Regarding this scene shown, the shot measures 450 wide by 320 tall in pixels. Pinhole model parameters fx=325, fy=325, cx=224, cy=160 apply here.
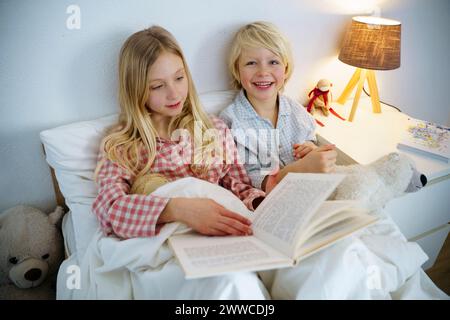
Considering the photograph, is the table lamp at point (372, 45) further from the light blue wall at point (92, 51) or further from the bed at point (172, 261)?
the bed at point (172, 261)

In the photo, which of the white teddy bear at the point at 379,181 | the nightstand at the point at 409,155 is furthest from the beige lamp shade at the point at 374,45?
the white teddy bear at the point at 379,181

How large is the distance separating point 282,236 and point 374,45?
2.86 feet

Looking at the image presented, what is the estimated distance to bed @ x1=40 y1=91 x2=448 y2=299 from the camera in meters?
0.66

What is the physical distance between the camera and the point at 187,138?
3.41 feet

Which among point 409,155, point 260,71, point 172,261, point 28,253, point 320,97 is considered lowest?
point 28,253

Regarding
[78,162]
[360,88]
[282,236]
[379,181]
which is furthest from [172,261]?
[360,88]

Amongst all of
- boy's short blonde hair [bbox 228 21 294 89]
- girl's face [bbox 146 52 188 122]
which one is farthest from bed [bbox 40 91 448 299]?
boy's short blonde hair [bbox 228 21 294 89]

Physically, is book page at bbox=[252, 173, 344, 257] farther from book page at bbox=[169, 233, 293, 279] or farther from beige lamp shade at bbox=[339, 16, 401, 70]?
beige lamp shade at bbox=[339, 16, 401, 70]

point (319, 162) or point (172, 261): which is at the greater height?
point (319, 162)

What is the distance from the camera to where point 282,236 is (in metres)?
0.67

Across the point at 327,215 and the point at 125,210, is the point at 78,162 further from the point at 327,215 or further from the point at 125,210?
the point at 327,215

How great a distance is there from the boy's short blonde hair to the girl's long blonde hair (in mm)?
209
